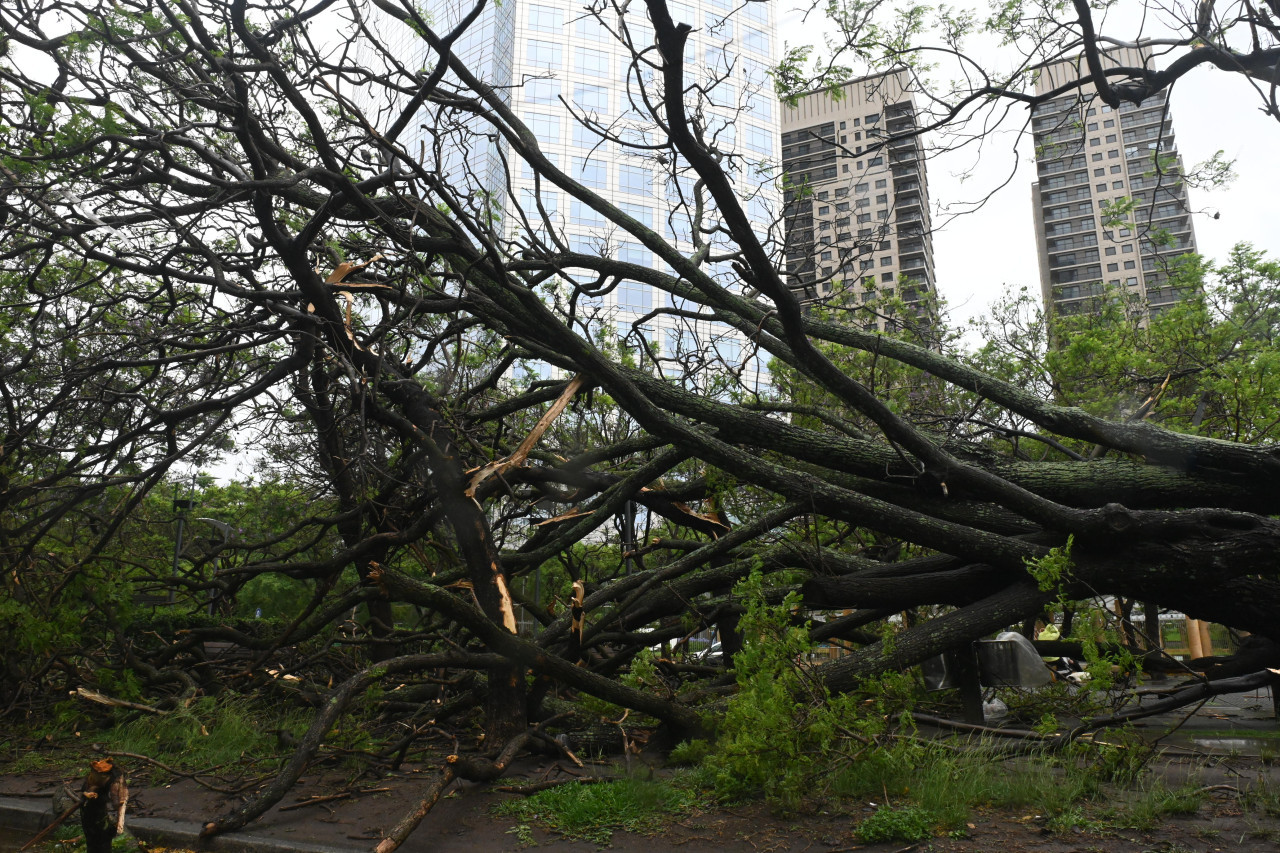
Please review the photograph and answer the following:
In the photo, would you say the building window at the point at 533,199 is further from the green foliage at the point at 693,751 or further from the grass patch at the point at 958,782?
the grass patch at the point at 958,782

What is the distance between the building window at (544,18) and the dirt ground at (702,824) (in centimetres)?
3236

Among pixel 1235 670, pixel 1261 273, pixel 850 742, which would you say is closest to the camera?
pixel 850 742

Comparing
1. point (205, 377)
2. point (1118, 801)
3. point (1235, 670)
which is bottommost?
point (1118, 801)

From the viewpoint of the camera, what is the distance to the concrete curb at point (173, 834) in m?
4.48

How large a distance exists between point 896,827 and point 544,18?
37.2m

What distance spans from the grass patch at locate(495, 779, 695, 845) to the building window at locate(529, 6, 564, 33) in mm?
32640

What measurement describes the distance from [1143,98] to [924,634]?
459 centimetres

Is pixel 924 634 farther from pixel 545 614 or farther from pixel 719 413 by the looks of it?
pixel 545 614

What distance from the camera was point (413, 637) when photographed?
7.36m

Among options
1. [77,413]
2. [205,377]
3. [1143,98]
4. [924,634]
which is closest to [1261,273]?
[1143,98]

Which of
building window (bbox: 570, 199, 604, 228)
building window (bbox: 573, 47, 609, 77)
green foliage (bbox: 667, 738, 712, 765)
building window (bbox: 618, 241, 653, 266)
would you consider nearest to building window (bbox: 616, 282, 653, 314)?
building window (bbox: 618, 241, 653, 266)

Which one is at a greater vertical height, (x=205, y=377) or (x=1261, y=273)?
(x=1261, y=273)

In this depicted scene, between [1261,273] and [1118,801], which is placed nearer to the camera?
[1118,801]

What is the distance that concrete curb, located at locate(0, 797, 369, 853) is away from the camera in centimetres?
448
